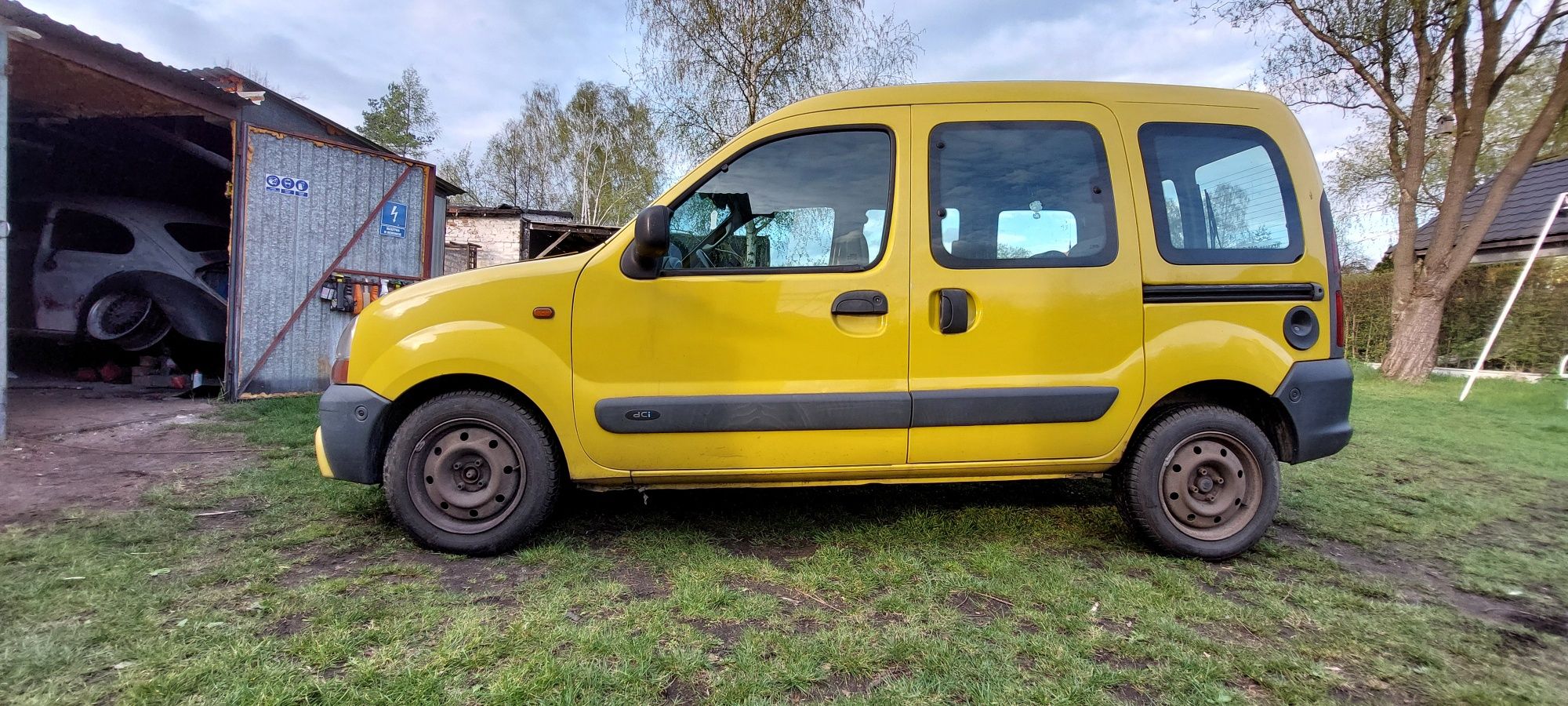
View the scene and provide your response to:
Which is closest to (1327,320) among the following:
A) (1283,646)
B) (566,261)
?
(1283,646)

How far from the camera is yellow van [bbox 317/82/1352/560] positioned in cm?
288

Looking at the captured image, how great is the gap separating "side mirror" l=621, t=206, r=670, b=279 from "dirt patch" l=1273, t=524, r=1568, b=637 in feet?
10.6

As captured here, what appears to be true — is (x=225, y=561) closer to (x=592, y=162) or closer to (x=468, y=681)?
(x=468, y=681)

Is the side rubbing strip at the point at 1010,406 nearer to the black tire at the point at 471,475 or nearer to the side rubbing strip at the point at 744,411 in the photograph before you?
the side rubbing strip at the point at 744,411

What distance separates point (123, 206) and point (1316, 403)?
10702mm

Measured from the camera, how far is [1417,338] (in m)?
10.1

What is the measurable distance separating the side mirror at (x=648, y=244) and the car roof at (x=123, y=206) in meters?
7.94

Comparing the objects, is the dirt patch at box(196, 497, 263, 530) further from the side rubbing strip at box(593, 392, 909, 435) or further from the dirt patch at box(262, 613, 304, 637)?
the side rubbing strip at box(593, 392, 909, 435)

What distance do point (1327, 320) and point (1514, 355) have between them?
481 inches

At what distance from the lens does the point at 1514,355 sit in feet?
36.0

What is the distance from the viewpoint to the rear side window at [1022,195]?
9.73 ft

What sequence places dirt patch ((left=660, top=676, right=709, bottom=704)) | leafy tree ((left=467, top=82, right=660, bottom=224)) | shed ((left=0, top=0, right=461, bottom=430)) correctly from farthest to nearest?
leafy tree ((left=467, top=82, right=660, bottom=224)), shed ((left=0, top=0, right=461, bottom=430)), dirt patch ((left=660, top=676, right=709, bottom=704))

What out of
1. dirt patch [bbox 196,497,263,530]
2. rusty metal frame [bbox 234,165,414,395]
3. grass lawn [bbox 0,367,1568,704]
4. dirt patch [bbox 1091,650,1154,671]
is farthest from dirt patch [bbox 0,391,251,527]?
dirt patch [bbox 1091,650,1154,671]

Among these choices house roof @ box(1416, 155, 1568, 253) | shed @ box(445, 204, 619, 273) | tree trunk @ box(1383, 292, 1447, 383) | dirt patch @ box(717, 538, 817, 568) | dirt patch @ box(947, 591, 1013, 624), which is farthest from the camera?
shed @ box(445, 204, 619, 273)
